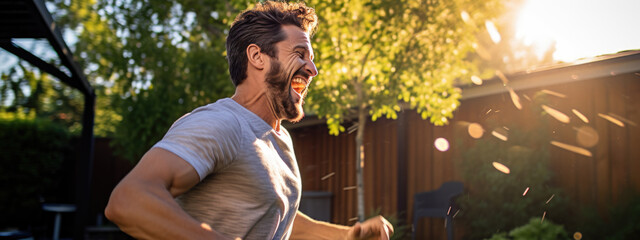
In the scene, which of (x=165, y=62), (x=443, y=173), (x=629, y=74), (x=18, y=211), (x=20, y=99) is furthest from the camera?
(x=20, y=99)

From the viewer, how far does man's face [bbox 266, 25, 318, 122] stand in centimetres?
176

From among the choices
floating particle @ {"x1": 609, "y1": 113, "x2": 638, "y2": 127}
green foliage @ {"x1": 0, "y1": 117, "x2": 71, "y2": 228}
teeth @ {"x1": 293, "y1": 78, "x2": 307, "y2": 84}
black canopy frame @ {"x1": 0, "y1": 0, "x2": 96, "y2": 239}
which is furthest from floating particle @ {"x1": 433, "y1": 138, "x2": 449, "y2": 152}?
green foliage @ {"x1": 0, "y1": 117, "x2": 71, "y2": 228}

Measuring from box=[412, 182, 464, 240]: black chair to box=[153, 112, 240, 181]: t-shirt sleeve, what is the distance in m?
6.89

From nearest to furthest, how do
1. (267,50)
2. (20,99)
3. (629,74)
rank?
(267,50)
(629,74)
(20,99)

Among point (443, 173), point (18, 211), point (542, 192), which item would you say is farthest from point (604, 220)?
point (18, 211)

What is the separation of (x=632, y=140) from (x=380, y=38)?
3509 millimetres

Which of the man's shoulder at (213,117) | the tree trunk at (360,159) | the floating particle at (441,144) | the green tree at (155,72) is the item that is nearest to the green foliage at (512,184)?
the floating particle at (441,144)

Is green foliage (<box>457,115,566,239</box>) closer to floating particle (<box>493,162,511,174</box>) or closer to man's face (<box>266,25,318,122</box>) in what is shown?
floating particle (<box>493,162,511,174</box>)

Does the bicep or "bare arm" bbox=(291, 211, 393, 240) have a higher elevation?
the bicep

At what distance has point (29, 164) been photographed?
13844 mm

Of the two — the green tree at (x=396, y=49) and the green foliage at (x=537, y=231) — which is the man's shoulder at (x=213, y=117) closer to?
the green foliage at (x=537, y=231)

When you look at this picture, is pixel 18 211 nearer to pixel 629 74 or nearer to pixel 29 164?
pixel 29 164

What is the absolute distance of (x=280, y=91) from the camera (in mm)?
1775

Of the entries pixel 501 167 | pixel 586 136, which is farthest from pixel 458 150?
pixel 586 136
